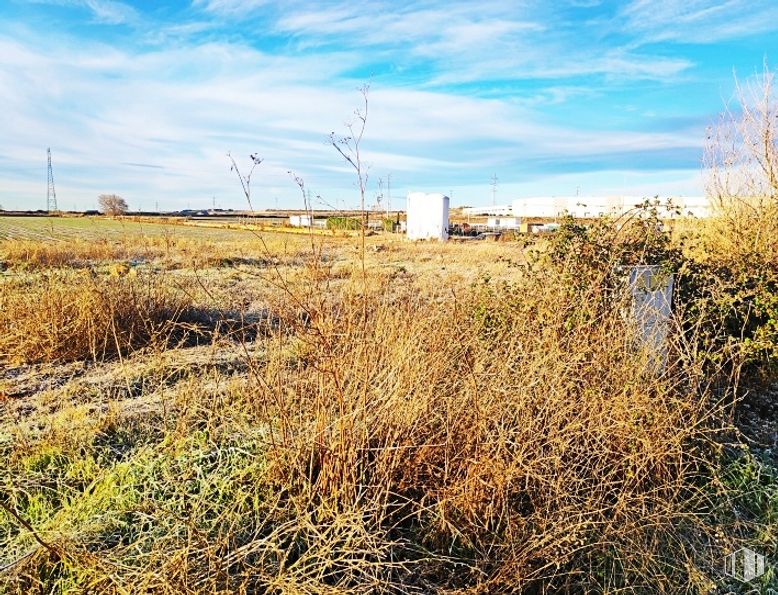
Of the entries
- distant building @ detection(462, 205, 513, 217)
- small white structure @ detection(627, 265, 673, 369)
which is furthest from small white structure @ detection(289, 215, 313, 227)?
distant building @ detection(462, 205, 513, 217)

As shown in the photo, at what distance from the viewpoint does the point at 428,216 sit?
38.9 metres

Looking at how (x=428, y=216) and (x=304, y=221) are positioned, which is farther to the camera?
(x=428, y=216)

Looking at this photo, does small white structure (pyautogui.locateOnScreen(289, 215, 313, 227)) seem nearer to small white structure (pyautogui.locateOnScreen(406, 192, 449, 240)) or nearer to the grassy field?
the grassy field

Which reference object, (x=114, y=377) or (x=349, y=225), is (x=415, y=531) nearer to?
(x=349, y=225)

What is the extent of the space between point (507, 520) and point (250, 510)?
3.72 ft

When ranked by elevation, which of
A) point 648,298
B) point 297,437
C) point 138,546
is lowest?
point 138,546

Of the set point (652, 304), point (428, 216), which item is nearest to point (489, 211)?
point (428, 216)

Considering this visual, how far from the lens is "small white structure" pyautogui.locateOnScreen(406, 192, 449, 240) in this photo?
37.8 metres

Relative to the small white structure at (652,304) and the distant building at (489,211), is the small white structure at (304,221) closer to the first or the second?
the small white structure at (652,304)

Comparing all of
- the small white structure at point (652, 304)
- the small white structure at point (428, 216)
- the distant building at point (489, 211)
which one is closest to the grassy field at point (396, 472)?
the small white structure at point (652, 304)

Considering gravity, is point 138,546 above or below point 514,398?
below

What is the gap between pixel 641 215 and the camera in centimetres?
473

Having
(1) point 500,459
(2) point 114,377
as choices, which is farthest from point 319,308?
(2) point 114,377

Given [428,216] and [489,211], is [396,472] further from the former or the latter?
[489,211]
